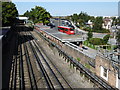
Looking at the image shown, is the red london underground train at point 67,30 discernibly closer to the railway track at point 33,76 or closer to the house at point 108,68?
the railway track at point 33,76

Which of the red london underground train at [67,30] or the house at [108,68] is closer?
the house at [108,68]

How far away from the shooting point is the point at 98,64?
12.5 metres

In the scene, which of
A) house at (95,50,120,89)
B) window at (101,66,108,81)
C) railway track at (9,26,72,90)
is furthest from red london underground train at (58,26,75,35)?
window at (101,66,108,81)

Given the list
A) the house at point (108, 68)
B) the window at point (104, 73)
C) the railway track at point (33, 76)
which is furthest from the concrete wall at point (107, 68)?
the railway track at point (33, 76)

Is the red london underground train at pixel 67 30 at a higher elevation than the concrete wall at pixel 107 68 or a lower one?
higher

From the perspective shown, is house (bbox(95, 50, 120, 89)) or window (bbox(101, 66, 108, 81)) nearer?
house (bbox(95, 50, 120, 89))

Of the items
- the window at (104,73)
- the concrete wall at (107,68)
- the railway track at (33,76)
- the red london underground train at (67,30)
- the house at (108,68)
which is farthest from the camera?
the red london underground train at (67,30)

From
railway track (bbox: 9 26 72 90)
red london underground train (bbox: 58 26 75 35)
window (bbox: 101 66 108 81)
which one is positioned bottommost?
railway track (bbox: 9 26 72 90)

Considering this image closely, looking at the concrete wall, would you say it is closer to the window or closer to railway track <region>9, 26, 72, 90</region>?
the window

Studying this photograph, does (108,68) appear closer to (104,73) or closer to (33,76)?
(104,73)

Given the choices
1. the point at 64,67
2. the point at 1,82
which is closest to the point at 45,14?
the point at 64,67

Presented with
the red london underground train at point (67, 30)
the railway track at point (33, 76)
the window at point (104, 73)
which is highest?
the red london underground train at point (67, 30)

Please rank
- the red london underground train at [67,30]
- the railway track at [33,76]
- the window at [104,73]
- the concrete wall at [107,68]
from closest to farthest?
the concrete wall at [107,68] → the window at [104,73] → the railway track at [33,76] → the red london underground train at [67,30]

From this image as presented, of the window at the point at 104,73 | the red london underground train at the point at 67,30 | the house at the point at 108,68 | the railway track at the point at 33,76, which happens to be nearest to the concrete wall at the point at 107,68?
the house at the point at 108,68
